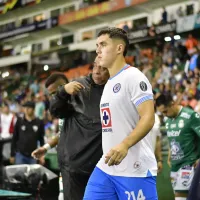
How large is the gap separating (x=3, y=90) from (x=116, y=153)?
31.1 metres

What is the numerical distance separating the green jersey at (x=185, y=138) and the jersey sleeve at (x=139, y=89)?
9.37 feet

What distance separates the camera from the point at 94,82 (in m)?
4.79

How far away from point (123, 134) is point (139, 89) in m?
0.34

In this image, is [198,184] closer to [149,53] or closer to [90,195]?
[90,195]

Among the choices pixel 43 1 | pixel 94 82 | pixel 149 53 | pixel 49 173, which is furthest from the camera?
pixel 43 1

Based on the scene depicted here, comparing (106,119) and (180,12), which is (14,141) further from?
(180,12)

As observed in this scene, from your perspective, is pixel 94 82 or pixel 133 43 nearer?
pixel 94 82

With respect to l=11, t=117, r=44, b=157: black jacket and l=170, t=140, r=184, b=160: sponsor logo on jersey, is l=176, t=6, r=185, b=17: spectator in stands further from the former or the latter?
l=170, t=140, r=184, b=160: sponsor logo on jersey

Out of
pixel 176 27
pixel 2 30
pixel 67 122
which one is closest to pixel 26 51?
pixel 2 30

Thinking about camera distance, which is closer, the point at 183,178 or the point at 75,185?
the point at 75,185

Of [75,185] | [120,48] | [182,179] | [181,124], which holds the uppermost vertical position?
[120,48]

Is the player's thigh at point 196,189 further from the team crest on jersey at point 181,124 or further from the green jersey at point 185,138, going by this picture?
the team crest on jersey at point 181,124

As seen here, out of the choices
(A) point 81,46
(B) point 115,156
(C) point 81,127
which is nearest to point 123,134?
(B) point 115,156

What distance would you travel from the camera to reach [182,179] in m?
6.56
